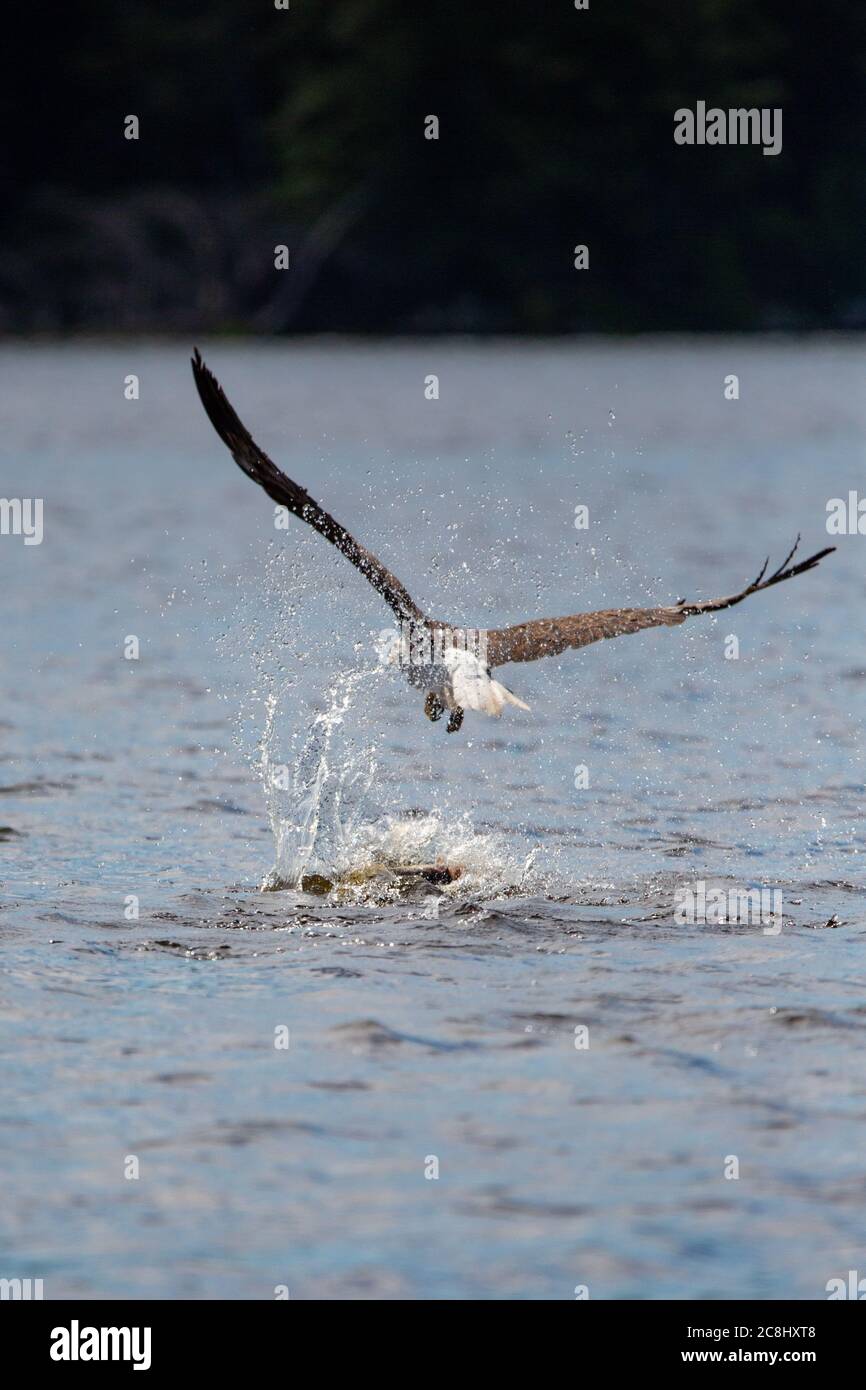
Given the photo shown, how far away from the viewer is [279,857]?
43.6 feet

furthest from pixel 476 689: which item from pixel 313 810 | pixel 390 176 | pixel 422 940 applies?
pixel 390 176

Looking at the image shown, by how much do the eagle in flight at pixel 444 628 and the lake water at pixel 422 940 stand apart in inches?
43.0

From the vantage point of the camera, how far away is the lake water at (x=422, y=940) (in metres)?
8.30

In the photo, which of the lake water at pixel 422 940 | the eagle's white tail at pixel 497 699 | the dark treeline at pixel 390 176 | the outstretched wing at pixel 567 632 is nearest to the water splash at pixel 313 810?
the lake water at pixel 422 940

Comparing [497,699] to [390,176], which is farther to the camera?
[390,176]

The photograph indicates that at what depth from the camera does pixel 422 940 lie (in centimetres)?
1183

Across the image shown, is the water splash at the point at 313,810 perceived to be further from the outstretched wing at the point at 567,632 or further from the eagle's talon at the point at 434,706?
the outstretched wing at the point at 567,632

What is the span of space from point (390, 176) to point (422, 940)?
72.4 m

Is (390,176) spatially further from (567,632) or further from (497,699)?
(497,699)

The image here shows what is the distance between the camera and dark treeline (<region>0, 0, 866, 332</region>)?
80.1 metres

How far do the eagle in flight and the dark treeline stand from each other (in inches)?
2667

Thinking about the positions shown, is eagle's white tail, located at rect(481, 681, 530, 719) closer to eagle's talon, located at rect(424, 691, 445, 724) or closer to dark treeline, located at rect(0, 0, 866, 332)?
eagle's talon, located at rect(424, 691, 445, 724)

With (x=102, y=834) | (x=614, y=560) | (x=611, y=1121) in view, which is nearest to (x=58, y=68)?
(x=614, y=560)

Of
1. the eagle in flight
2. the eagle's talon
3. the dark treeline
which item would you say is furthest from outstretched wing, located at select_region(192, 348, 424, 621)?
the dark treeline
